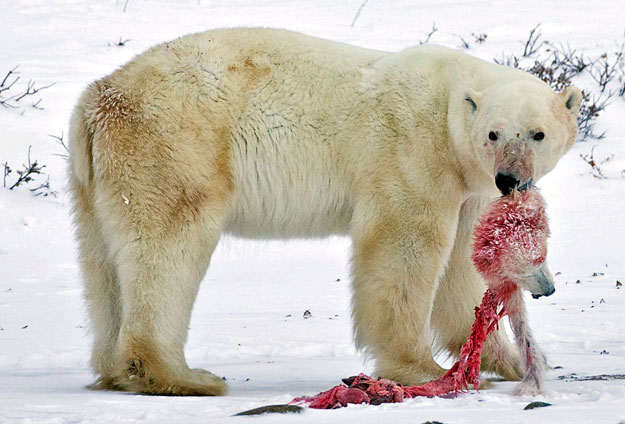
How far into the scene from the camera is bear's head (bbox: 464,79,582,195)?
406cm

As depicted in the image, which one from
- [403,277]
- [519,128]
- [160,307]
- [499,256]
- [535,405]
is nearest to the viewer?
[535,405]

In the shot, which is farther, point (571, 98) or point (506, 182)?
point (571, 98)

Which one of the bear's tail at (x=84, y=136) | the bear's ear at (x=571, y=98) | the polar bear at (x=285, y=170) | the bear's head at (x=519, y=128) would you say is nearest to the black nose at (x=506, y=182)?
the bear's head at (x=519, y=128)

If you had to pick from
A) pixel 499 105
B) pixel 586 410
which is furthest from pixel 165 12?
pixel 586 410

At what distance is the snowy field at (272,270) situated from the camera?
3.68 meters

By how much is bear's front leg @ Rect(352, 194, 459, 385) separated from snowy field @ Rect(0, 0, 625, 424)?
1.16ft

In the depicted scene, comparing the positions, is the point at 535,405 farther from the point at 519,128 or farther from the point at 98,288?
the point at 98,288

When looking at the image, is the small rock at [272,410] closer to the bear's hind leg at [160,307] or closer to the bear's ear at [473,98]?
the bear's hind leg at [160,307]

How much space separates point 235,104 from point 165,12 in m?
8.18

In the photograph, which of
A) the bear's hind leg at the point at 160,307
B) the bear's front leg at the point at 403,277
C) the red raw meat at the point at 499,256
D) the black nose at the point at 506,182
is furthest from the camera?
the bear's front leg at the point at 403,277

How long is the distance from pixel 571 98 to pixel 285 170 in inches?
52.2

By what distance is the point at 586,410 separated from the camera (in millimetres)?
3129

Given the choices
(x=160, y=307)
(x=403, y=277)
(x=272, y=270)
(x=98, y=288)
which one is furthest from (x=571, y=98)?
(x=272, y=270)

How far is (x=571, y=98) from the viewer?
4.42 meters
